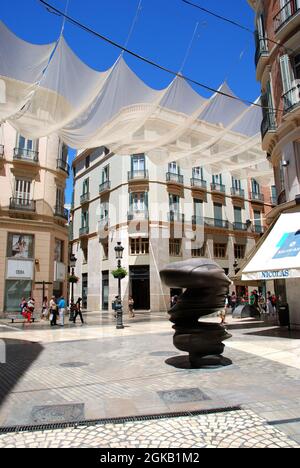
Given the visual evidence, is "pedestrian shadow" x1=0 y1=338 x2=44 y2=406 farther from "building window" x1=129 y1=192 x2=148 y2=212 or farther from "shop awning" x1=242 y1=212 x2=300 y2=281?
"building window" x1=129 y1=192 x2=148 y2=212

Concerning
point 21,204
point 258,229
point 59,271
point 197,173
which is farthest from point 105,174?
point 258,229

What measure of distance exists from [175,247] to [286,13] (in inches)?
976

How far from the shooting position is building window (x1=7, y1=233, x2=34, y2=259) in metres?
28.1

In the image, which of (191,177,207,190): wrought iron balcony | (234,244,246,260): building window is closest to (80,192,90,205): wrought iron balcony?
(191,177,207,190): wrought iron balcony

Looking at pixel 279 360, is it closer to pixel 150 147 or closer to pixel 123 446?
pixel 123 446

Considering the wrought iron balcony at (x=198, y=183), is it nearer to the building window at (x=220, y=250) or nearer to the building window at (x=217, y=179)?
the building window at (x=217, y=179)

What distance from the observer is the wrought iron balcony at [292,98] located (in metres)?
14.4

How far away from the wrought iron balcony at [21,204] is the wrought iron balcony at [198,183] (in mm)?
17921

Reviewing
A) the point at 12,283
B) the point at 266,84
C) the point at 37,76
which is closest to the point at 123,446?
the point at 37,76

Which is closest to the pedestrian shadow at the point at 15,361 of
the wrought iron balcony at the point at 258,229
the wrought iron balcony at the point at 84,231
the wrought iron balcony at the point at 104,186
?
the wrought iron balcony at the point at 104,186

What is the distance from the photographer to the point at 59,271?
3117 centimetres

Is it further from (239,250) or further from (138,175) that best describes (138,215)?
(239,250)

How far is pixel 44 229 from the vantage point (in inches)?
1161

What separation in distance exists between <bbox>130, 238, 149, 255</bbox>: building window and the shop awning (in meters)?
22.7
